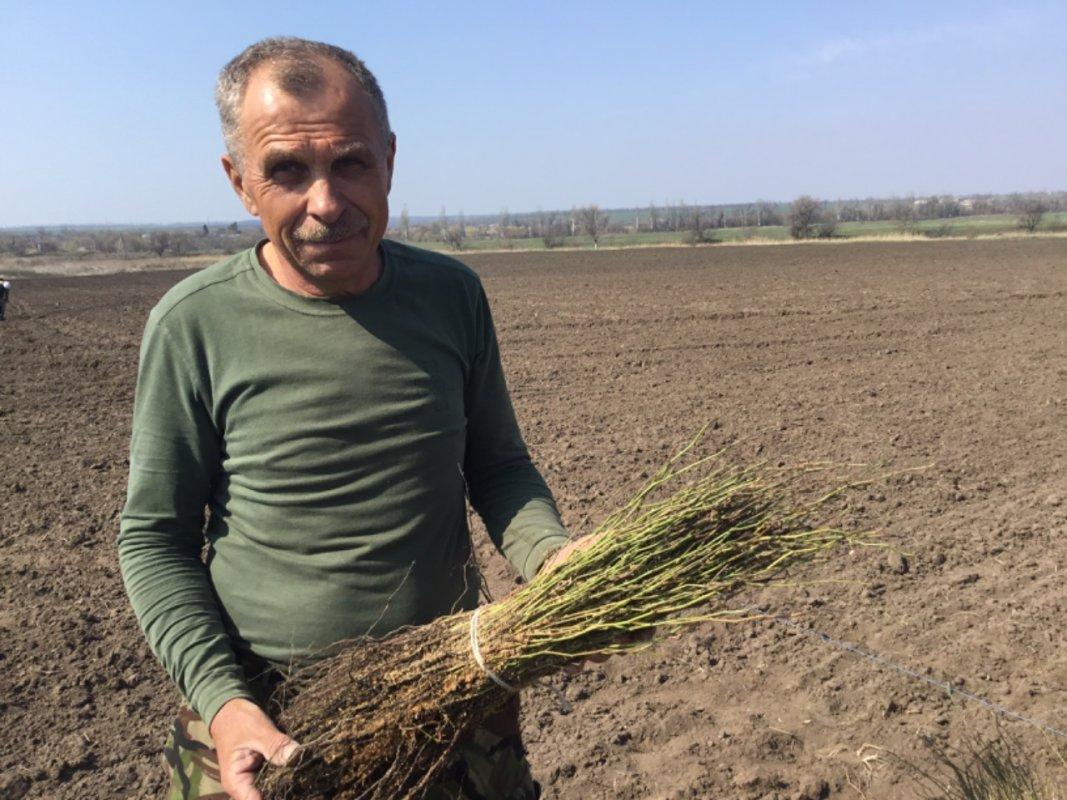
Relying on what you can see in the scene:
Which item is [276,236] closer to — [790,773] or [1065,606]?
[790,773]

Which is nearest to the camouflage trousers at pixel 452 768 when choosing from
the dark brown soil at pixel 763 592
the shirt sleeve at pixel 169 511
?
the shirt sleeve at pixel 169 511

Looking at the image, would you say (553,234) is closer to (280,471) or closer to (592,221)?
(592,221)

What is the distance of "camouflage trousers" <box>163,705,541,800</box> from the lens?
1.51m

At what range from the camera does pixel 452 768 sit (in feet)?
5.12

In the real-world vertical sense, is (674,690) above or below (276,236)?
below

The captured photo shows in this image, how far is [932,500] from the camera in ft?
18.5

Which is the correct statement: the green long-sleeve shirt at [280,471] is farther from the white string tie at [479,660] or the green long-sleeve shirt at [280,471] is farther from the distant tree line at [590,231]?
the distant tree line at [590,231]

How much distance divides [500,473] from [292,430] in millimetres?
501

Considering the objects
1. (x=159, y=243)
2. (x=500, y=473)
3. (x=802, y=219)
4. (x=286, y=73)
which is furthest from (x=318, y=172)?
(x=159, y=243)

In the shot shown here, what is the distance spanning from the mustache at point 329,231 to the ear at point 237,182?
120 millimetres

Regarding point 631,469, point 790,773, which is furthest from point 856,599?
point 631,469

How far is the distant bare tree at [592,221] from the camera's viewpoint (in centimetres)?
7079

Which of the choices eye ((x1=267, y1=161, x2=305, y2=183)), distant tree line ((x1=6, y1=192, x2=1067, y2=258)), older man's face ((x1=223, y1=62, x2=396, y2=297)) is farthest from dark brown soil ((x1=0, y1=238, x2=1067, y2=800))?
distant tree line ((x1=6, y1=192, x2=1067, y2=258))

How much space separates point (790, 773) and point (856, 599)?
1457 mm
